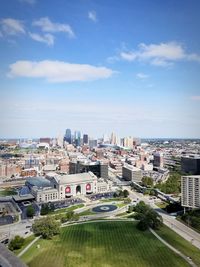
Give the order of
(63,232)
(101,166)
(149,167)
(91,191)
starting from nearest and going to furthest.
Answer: (63,232), (91,191), (101,166), (149,167)

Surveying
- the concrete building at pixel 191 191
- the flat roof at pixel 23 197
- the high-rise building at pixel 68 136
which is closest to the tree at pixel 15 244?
the flat roof at pixel 23 197

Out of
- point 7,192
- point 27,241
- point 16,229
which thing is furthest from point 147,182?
point 27,241

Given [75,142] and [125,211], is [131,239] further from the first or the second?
[75,142]

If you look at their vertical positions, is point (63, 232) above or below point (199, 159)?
below

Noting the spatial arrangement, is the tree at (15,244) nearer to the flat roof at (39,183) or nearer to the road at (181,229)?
the road at (181,229)

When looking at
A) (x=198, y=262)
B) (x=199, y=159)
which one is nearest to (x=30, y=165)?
(x=199, y=159)

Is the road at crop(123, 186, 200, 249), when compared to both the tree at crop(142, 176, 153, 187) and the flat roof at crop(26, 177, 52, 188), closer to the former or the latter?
the tree at crop(142, 176, 153, 187)
